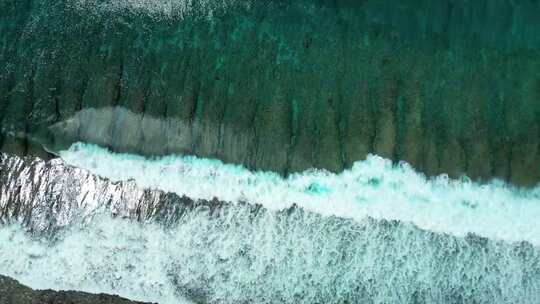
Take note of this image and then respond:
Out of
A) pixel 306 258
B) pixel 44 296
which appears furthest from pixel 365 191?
pixel 44 296

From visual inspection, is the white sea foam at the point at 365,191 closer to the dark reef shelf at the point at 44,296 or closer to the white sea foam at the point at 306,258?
the white sea foam at the point at 306,258

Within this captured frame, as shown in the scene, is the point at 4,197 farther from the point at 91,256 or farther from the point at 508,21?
the point at 508,21

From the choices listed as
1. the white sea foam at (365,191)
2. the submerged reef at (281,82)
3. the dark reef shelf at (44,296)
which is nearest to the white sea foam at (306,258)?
the white sea foam at (365,191)

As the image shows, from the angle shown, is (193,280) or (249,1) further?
(249,1)

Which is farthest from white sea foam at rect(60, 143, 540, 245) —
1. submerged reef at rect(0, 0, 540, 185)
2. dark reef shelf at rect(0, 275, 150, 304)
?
dark reef shelf at rect(0, 275, 150, 304)

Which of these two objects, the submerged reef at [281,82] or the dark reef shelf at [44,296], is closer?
the submerged reef at [281,82]

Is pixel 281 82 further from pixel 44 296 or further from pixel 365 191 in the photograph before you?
pixel 44 296

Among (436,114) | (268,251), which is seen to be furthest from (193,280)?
(436,114)
